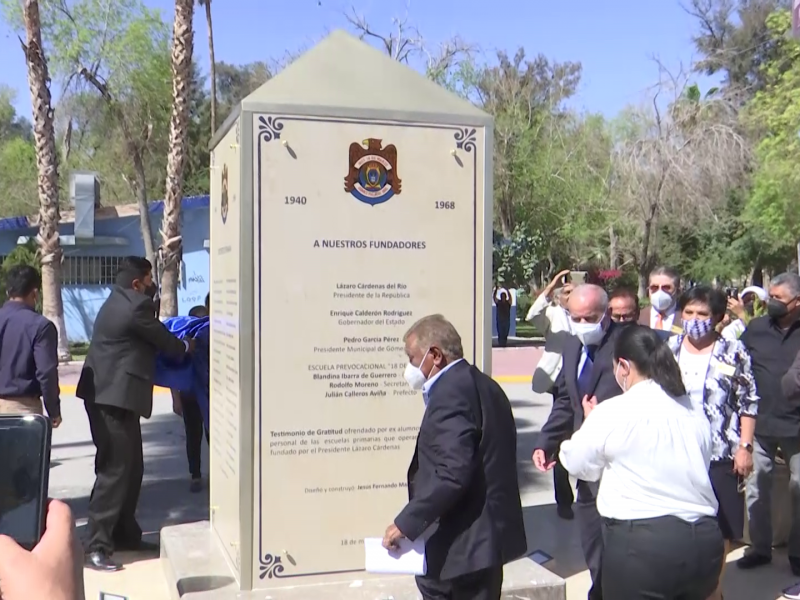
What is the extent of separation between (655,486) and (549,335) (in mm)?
3450

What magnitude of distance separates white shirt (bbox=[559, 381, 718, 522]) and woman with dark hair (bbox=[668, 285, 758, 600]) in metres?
1.31

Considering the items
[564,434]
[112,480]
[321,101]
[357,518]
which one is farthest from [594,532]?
[112,480]

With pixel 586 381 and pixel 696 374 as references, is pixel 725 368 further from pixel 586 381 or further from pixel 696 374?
pixel 586 381

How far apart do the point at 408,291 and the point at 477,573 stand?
171cm

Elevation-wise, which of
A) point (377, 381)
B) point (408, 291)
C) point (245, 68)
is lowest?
point (377, 381)

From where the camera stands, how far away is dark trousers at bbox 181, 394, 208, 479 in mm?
7453

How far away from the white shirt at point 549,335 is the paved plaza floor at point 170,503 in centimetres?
114

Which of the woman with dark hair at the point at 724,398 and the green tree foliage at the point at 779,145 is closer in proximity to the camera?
the woman with dark hair at the point at 724,398

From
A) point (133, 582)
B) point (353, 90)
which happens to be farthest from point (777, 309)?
point (133, 582)

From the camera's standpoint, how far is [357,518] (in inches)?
178

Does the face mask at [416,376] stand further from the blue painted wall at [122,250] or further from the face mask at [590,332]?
the blue painted wall at [122,250]

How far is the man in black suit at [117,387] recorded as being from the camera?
5.48 m

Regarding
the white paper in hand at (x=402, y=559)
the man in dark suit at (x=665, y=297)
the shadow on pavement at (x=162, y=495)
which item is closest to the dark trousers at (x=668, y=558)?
the white paper in hand at (x=402, y=559)

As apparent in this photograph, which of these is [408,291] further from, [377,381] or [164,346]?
[164,346]
